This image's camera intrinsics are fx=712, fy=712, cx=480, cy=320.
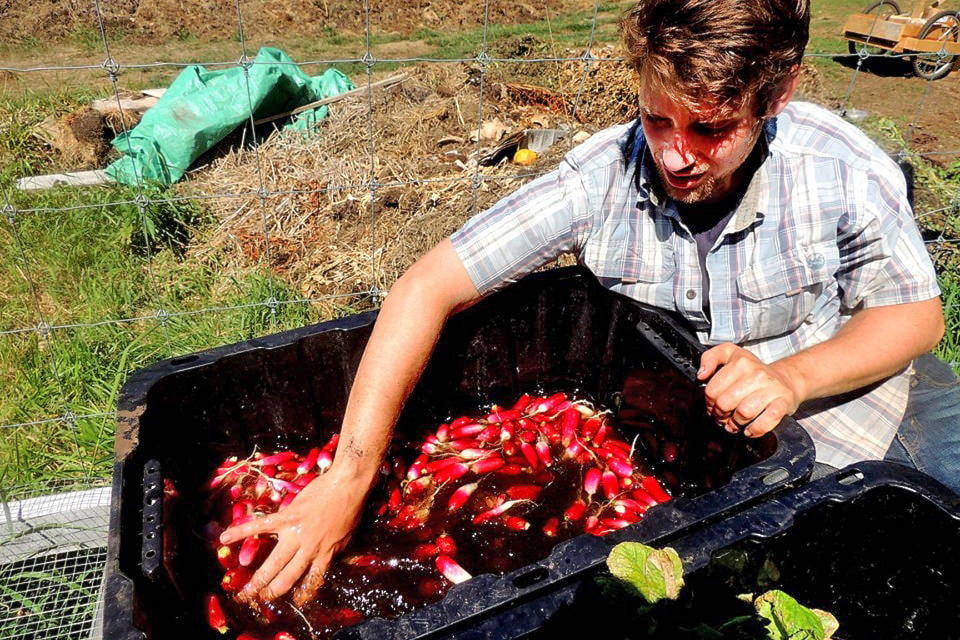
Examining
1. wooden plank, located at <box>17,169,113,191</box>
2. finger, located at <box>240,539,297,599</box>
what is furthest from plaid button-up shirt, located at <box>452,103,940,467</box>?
wooden plank, located at <box>17,169,113,191</box>

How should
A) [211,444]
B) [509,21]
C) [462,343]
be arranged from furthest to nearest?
[509,21], [462,343], [211,444]

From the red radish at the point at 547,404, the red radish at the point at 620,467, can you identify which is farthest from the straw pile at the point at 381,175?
the red radish at the point at 620,467

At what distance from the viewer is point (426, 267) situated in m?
1.96

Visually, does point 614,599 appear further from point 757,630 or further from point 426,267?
point 426,267

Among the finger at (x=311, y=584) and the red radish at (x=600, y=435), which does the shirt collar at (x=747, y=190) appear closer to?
the red radish at (x=600, y=435)

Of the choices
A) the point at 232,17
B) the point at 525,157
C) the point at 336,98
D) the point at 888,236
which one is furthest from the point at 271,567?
the point at 232,17

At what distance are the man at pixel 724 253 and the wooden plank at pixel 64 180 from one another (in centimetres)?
363

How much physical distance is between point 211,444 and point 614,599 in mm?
1312

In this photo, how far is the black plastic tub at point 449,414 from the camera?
4.57 ft

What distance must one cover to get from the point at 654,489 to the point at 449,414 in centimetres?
72

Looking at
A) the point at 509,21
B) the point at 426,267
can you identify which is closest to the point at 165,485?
the point at 426,267

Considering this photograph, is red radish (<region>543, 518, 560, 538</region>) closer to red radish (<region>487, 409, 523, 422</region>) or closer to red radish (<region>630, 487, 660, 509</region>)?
red radish (<region>630, 487, 660, 509</region>)

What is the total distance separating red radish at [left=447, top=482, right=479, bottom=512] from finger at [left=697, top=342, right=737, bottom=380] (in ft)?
2.54

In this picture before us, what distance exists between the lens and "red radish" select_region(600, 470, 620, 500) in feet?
7.02
